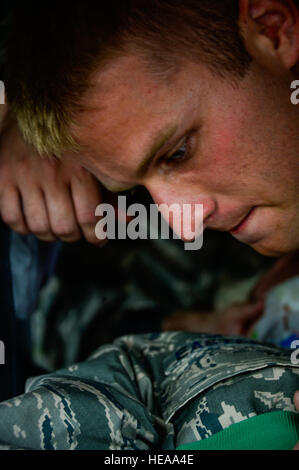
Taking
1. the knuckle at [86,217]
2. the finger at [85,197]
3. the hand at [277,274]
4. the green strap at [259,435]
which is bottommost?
the green strap at [259,435]

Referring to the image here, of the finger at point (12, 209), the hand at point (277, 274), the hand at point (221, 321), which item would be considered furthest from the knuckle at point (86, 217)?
the hand at point (277, 274)

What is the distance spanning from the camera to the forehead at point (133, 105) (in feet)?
2.49

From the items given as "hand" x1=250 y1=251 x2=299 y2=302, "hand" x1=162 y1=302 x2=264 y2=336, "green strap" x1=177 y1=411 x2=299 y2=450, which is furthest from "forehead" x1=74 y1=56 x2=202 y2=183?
"hand" x1=250 y1=251 x2=299 y2=302

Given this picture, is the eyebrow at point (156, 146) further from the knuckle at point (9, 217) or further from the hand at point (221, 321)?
the hand at point (221, 321)

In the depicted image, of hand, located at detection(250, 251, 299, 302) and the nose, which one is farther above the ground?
the nose

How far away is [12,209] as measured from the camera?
3.25ft

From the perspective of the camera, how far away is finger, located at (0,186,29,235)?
3.26 feet

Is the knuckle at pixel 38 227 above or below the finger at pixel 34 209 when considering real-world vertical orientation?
below

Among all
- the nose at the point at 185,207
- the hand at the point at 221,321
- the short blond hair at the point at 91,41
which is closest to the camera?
the short blond hair at the point at 91,41

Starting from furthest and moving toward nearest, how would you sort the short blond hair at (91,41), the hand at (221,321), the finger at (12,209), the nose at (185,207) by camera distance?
the hand at (221,321), the finger at (12,209), the nose at (185,207), the short blond hair at (91,41)

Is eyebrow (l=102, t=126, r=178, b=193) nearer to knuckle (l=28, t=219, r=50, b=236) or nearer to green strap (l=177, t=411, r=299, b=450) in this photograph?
knuckle (l=28, t=219, r=50, b=236)

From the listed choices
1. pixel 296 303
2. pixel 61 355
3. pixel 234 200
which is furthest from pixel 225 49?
pixel 61 355

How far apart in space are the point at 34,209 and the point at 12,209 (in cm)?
4

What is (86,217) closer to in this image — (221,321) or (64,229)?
(64,229)
